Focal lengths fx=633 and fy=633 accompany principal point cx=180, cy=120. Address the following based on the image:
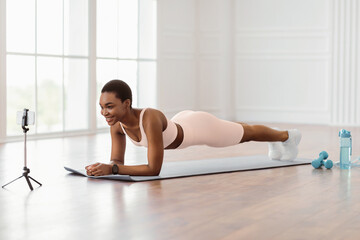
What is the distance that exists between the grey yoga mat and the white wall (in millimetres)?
3818

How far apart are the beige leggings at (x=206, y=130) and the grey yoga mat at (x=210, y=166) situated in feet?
0.62

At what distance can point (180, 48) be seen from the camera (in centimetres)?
856

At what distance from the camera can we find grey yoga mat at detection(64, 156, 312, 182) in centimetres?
365

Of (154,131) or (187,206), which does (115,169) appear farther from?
(187,206)

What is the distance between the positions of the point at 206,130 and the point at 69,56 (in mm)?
3268

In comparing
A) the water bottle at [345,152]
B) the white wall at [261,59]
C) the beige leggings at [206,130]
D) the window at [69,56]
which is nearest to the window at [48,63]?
the window at [69,56]

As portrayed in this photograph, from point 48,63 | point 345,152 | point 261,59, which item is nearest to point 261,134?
point 345,152

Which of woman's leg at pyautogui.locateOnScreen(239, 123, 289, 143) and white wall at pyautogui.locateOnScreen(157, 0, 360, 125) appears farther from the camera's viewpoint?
white wall at pyautogui.locateOnScreen(157, 0, 360, 125)

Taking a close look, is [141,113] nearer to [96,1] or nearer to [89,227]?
[89,227]

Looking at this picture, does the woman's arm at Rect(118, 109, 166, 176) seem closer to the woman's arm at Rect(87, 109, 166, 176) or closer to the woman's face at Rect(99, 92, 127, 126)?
the woman's arm at Rect(87, 109, 166, 176)

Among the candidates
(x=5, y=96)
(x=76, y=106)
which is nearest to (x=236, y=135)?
(x=5, y=96)

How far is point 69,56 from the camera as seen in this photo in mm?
6711

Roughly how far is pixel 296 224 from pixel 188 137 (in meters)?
1.34

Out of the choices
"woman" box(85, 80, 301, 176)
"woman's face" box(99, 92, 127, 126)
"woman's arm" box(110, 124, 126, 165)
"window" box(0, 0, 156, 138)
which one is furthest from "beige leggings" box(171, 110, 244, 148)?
"window" box(0, 0, 156, 138)
